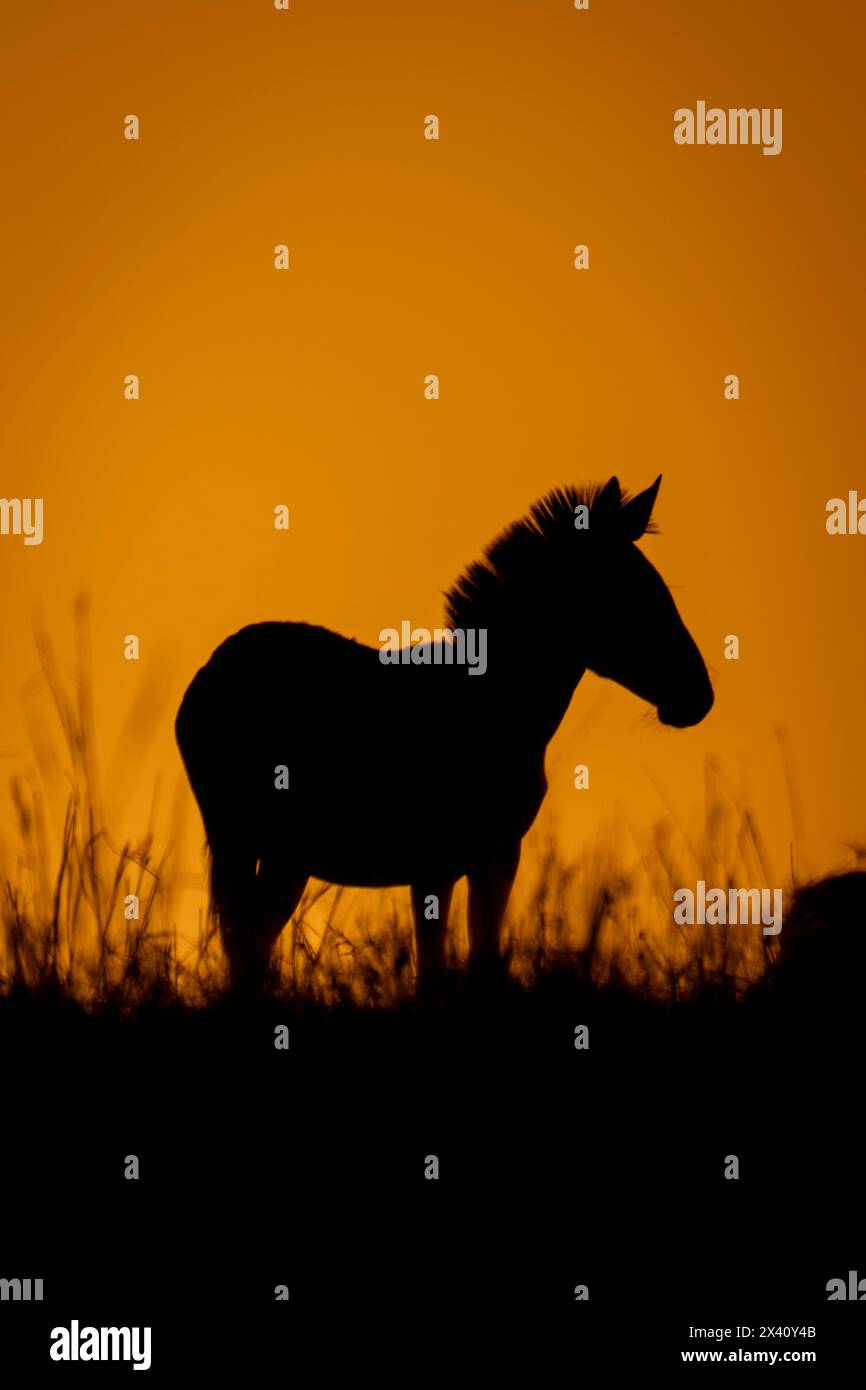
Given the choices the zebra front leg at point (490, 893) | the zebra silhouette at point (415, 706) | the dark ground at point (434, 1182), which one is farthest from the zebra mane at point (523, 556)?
the dark ground at point (434, 1182)

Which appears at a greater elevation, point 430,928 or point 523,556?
point 523,556

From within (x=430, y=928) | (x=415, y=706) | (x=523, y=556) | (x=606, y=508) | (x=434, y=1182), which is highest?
(x=606, y=508)

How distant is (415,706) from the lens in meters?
8.14

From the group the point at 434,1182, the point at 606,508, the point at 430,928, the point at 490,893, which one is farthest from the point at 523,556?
the point at 434,1182

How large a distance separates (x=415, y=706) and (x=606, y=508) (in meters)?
1.35

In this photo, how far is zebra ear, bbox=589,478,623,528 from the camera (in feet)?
27.0

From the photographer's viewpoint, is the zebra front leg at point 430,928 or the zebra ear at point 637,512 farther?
the zebra ear at point 637,512

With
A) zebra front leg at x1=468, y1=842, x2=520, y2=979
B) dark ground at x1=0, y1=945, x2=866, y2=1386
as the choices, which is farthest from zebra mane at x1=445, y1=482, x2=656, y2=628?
dark ground at x1=0, y1=945, x2=866, y2=1386

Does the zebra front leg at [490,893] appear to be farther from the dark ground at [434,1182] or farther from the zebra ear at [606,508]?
the zebra ear at [606,508]

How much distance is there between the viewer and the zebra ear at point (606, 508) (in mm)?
8227

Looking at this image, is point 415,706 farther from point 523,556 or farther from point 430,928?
point 430,928
